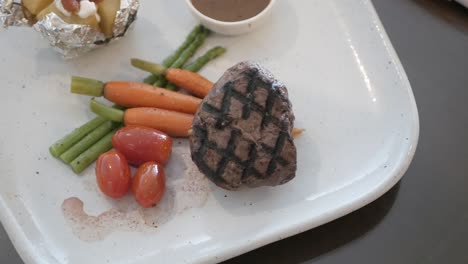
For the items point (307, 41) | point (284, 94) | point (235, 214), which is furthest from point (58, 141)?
point (307, 41)

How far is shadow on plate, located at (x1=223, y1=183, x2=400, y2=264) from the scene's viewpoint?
2152 mm

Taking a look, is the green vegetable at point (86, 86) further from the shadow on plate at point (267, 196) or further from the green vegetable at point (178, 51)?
Answer: the shadow on plate at point (267, 196)

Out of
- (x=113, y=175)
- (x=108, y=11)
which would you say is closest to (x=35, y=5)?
(x=108, y=11)

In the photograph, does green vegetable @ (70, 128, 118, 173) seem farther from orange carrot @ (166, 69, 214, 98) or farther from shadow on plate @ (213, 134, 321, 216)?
shadow on plate @ (213, 134, 321, 216)

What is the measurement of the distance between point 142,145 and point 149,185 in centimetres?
20

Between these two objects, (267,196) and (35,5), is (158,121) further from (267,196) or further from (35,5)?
(35,5)

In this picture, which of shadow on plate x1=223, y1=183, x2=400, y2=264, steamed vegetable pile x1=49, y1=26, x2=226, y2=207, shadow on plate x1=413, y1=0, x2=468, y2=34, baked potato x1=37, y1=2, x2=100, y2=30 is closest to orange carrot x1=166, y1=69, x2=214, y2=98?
steamed vegetable pile x1=49, y1=26, x2=226, y2=207

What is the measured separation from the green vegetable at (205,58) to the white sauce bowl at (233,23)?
10 centimetres

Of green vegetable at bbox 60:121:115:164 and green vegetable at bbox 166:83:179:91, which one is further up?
green vegetable at bbox 166:83:179:91

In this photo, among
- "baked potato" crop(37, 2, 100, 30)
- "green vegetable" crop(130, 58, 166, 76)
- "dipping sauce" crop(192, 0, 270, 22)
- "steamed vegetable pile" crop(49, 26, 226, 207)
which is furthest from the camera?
"dipping sauce" crop(192, 0, 270, 22)

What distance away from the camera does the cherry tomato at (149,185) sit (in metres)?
2.11

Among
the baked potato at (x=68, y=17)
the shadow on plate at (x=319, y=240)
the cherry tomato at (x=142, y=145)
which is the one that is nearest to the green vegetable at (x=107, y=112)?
the cherry tomato at (x=142, y=145)

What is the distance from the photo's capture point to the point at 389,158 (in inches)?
90.0

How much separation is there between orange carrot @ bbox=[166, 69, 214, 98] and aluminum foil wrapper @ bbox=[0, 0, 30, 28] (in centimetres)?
72
